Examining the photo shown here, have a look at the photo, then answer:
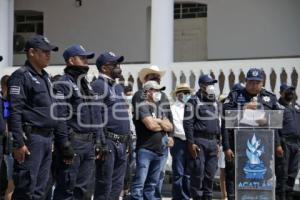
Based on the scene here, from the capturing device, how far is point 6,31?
15.4 m

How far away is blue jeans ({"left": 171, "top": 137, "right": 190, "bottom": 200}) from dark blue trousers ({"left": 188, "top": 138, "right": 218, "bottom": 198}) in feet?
1.52

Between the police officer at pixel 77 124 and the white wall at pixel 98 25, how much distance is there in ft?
30.2

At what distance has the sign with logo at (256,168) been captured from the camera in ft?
27.6

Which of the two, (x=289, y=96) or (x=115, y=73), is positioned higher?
(x=115, y=73)

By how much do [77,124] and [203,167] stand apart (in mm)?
3248

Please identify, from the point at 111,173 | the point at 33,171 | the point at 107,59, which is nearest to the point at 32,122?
the point at 33,171

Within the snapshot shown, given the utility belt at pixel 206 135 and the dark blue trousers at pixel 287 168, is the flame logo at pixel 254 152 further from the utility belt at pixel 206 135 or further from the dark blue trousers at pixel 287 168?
the dark blue trousers at pixel 287 168

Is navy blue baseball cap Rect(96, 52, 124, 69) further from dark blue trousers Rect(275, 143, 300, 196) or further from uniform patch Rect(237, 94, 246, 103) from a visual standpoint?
dark blue trousers Rect(275, 143, 300, 196)

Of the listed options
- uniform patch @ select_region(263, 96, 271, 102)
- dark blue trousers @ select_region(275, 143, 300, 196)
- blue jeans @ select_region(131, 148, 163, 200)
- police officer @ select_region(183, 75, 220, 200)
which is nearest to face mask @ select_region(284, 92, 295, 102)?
dark blue trousers @ select_region(275, 143, 300, 196)

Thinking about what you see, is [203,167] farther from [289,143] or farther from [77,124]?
[77,124]

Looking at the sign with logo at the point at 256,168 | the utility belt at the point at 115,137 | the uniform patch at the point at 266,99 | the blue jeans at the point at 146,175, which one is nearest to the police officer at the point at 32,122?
the utility belt at the point at 115,137

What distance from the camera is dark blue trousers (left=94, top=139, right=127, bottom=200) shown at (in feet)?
26.6

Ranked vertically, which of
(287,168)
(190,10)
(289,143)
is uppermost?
(190,10)

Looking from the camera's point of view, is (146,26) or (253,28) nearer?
(253,28)
